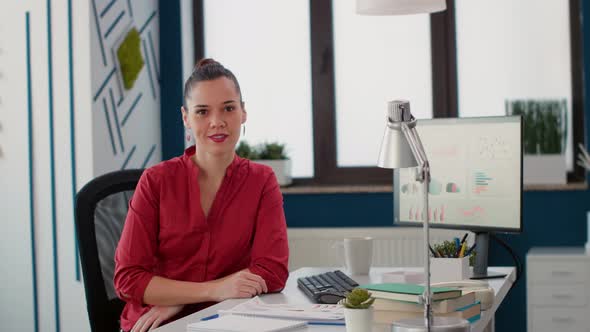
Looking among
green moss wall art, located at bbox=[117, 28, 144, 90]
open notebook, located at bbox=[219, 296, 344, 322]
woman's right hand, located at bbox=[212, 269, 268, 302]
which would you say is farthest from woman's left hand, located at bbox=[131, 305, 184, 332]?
green moss wall art, located at bbox=[117, 28, 144, 90]

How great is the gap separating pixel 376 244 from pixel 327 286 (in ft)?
7.22

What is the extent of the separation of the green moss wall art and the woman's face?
2023 millimetres

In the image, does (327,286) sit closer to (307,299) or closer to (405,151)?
(307,299)

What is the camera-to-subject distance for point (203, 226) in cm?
215

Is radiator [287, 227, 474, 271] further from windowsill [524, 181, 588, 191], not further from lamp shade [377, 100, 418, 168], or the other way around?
lamp shade [377, 100, 418, 168]

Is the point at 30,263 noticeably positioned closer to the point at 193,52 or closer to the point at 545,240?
the point at 193,52

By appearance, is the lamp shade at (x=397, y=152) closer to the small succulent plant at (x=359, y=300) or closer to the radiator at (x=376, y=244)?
the small succulent plant at (x=359, y=300)

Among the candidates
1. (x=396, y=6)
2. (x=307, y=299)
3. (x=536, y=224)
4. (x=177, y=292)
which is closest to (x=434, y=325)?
(x=307, y=299)

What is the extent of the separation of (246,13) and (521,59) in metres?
1.58

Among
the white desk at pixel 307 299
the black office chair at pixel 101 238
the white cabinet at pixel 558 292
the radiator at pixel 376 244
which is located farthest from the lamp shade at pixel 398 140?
the radiator at pixel 376 244

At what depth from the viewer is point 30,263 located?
154 inches

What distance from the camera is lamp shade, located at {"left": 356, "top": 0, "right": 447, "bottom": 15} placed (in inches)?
95.3

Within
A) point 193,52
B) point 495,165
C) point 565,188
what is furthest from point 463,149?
point 193,52

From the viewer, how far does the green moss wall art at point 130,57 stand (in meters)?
4.17
